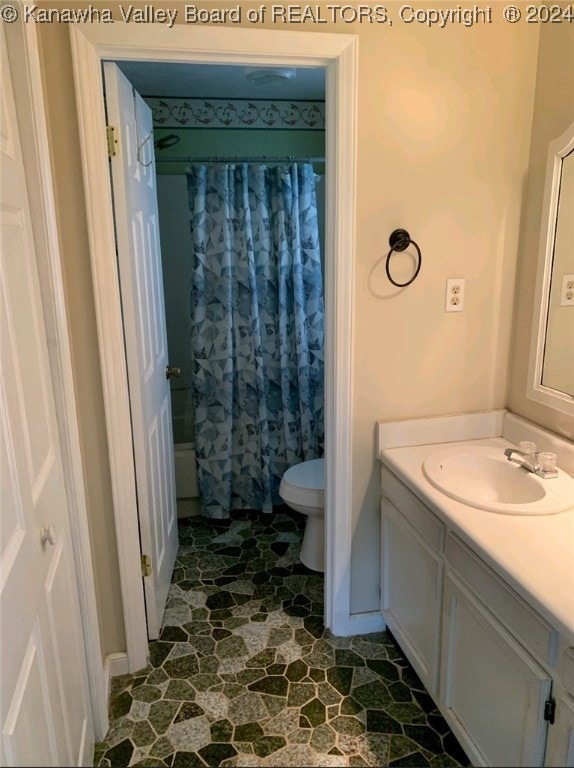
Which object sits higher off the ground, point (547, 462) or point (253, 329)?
point (253, 329)

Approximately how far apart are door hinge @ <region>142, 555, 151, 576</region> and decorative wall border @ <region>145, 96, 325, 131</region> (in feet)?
7.62

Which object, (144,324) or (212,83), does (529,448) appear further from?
(212,83)

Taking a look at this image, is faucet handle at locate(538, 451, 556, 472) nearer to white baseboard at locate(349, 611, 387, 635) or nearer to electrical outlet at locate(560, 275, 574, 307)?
electrical outlet at locate(560, 275, 574, 307)

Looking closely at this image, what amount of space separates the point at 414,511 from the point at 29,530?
1111mm

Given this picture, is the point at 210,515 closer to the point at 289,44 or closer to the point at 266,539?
the point at 266,539

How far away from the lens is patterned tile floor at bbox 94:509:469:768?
129 cm

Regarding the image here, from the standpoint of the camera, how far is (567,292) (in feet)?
5.72

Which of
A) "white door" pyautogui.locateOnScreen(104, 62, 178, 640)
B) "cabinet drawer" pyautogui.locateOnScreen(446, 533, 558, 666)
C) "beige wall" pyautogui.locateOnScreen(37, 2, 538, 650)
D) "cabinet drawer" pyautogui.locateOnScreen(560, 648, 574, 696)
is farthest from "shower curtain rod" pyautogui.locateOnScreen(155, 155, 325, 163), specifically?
"cabinet drawer" pyautogui.locateOnScreen(560, 648, 574, 696)

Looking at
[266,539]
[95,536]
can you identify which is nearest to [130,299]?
[95,536]

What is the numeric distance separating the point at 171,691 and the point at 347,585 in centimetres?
71

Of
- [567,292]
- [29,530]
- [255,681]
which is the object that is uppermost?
[567,292]

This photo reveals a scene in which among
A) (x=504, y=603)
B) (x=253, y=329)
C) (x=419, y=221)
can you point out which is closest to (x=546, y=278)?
Result: (x=419, y=221)

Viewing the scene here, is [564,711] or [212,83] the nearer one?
[564,711]

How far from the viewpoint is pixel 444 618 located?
1587 millimetres
